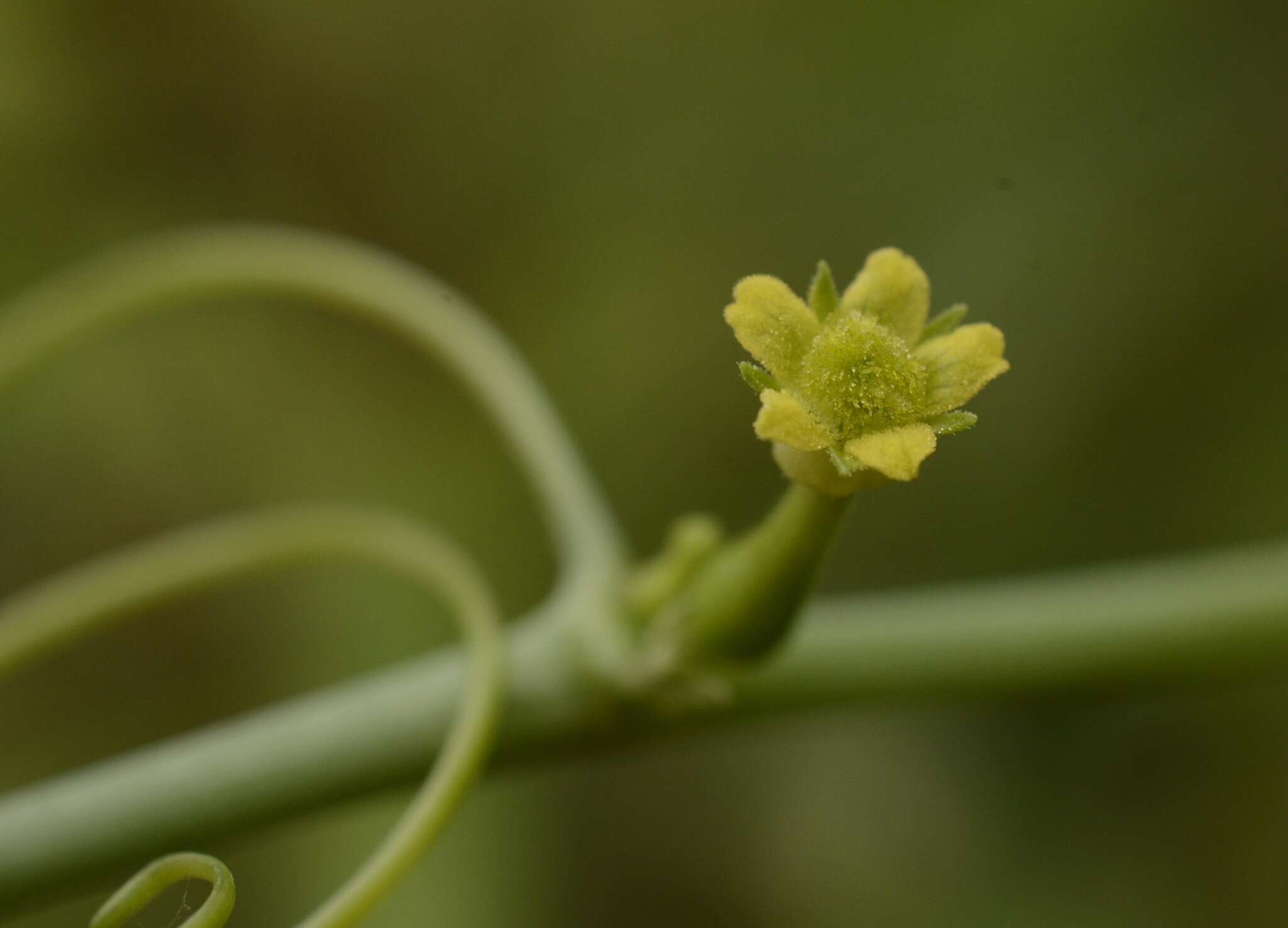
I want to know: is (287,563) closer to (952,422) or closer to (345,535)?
(345,535)

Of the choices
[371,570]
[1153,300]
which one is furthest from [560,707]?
[1153,300]

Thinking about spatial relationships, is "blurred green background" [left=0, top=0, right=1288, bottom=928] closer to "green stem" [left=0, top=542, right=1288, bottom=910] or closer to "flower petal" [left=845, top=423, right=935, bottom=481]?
"green stem" [left=0, top=542, right=1288, bottom=910]

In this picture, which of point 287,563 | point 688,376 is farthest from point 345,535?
point 688,376

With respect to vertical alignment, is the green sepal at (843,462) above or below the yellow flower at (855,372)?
below

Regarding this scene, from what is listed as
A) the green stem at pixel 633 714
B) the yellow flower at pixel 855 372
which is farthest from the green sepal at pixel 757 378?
the green stem at pixel 633 714

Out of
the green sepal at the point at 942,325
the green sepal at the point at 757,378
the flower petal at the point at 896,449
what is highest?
the green sepal at the point at 942,325

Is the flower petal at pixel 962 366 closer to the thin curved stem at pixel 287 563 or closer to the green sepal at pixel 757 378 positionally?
the green sepal at pixel 757 378
